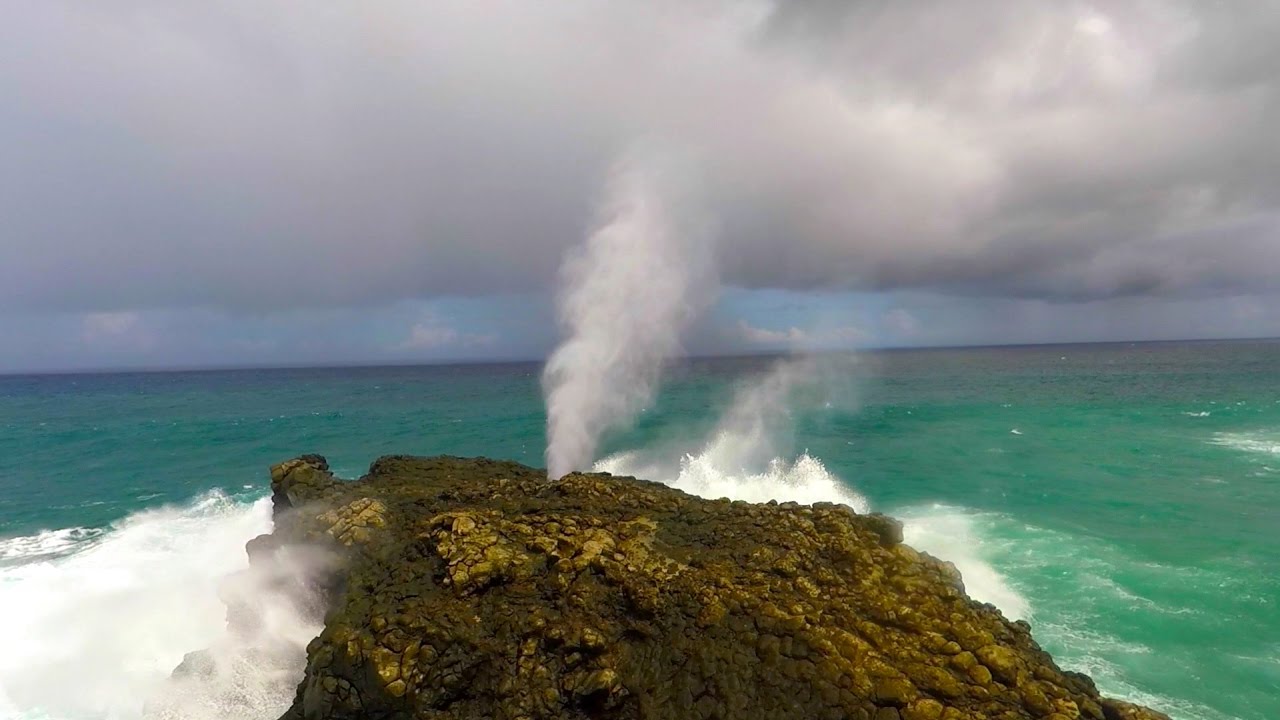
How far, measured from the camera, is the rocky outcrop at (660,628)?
955 cm

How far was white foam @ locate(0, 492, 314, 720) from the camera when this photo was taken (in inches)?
594

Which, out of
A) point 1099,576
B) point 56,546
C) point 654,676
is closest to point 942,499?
point 1099,576

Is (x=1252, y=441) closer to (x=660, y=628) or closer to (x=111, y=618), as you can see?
(x=660, y=628)

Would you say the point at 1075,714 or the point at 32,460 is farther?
the point at 32,460

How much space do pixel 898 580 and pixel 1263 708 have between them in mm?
9608

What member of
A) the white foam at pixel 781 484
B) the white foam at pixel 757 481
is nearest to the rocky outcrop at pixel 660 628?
the white foam at pixel 781 484

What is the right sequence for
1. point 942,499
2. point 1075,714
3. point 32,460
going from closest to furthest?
point 1075,714 < point 942,499 < point 32,460

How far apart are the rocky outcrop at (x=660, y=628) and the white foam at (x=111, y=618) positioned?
163 inches

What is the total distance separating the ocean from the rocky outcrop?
4.16 meters

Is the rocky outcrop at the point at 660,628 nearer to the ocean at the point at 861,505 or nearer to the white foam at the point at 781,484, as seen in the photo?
the ocean at the point at 861,505

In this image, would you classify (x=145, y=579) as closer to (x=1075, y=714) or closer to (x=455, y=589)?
(x=455, y=589)

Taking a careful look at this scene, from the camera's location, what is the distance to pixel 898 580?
1173cm

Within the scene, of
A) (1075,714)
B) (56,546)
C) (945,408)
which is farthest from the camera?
(945,408)

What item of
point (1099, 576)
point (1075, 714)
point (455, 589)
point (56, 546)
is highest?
point (455, 589)
